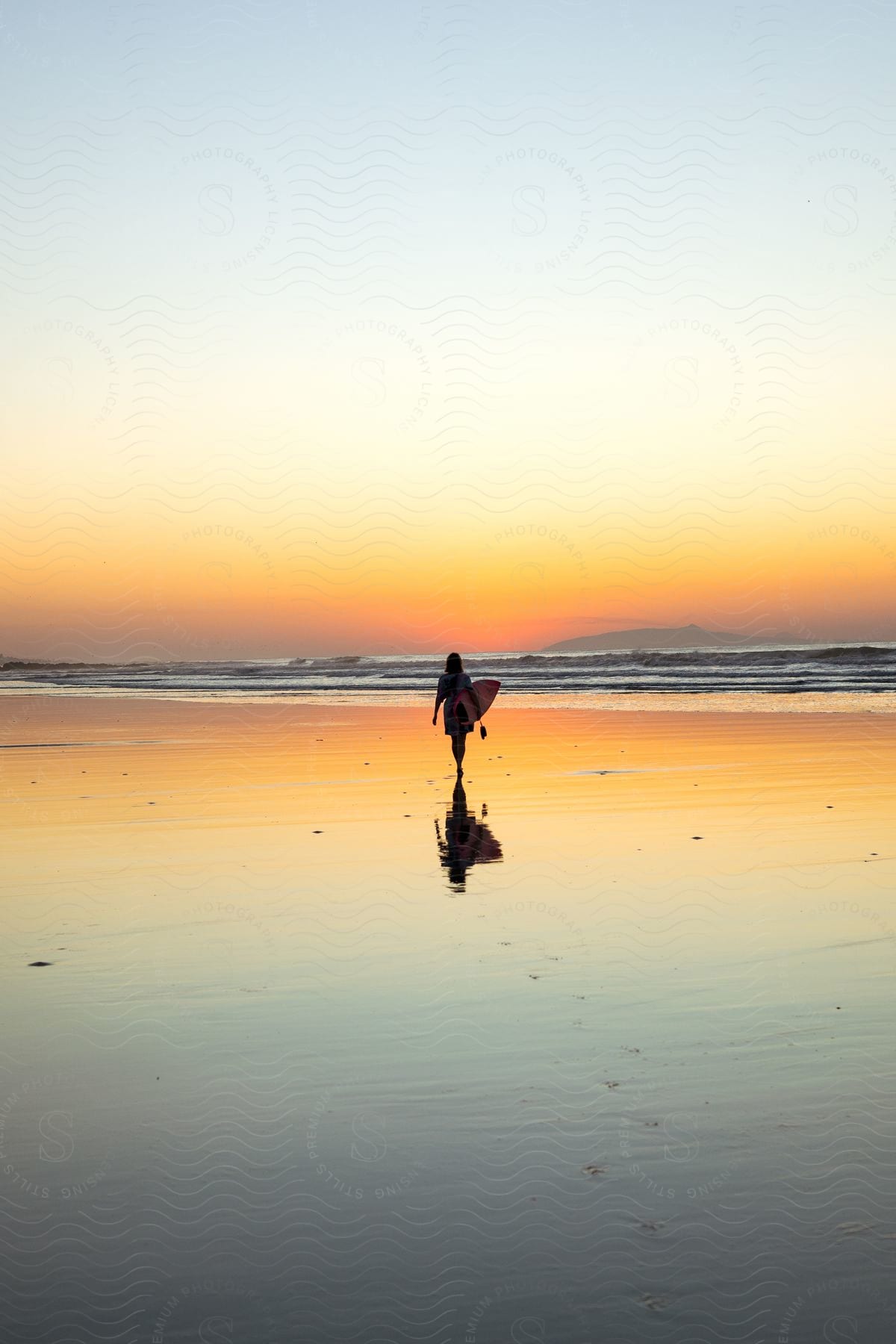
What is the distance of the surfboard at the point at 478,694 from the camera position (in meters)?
18.1

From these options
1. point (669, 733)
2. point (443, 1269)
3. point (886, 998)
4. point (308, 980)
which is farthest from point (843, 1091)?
point (669, 733)

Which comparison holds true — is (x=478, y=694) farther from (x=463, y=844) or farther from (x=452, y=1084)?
(x=452, y=1084)

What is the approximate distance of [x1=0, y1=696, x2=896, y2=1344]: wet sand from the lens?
3.73 metres

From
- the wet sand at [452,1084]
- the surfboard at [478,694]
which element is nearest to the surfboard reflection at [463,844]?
the wet sand at [452,1084]

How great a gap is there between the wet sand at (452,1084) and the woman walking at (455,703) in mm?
5483

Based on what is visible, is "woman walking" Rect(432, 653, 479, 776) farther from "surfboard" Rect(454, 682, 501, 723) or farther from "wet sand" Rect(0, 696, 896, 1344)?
"wet sand" Rect(0, 696, 896, 1344)

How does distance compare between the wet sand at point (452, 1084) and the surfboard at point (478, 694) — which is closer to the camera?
the wet sand at point (452, 1084)

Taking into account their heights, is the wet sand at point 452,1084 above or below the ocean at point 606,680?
below

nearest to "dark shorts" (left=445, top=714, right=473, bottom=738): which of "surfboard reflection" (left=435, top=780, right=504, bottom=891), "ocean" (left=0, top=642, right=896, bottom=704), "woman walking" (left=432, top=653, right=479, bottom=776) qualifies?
Result: "woman walking" (left=432, top=653, right=479, bottom=776)

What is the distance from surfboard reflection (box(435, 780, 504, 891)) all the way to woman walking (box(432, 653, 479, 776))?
11.2 feet

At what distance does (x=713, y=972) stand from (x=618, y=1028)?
122cm

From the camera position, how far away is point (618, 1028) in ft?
19.7

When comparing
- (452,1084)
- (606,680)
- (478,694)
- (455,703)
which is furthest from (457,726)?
(606,680)

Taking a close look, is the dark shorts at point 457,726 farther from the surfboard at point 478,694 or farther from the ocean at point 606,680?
the ocean at point 606,680
